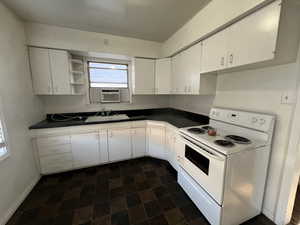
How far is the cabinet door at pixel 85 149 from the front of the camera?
88.5 inches

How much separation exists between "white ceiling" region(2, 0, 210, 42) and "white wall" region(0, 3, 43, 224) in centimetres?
37

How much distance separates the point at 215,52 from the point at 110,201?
236 cm

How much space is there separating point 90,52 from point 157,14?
1.39m

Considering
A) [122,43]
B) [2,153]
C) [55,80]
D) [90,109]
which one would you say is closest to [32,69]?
[55,80]

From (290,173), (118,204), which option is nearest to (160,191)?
(118,204)

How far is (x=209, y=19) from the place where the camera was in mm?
1568

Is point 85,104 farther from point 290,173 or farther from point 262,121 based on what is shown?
point 290,173

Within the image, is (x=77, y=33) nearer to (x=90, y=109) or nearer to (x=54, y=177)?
(x=90, y=109)

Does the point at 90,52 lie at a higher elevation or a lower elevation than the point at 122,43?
lower

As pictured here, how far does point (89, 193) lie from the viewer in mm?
1798

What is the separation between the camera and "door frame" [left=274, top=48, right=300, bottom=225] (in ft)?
3.89

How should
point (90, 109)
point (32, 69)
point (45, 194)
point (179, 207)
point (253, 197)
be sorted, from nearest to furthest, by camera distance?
point (253, 197), point (179, 207), point (45, 194), point (32, 69), point (90, 109)

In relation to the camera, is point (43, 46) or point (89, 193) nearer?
point (89, 193)

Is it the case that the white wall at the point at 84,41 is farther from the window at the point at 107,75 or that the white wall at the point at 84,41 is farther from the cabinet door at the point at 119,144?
the cabinet door at the point at 119,144
